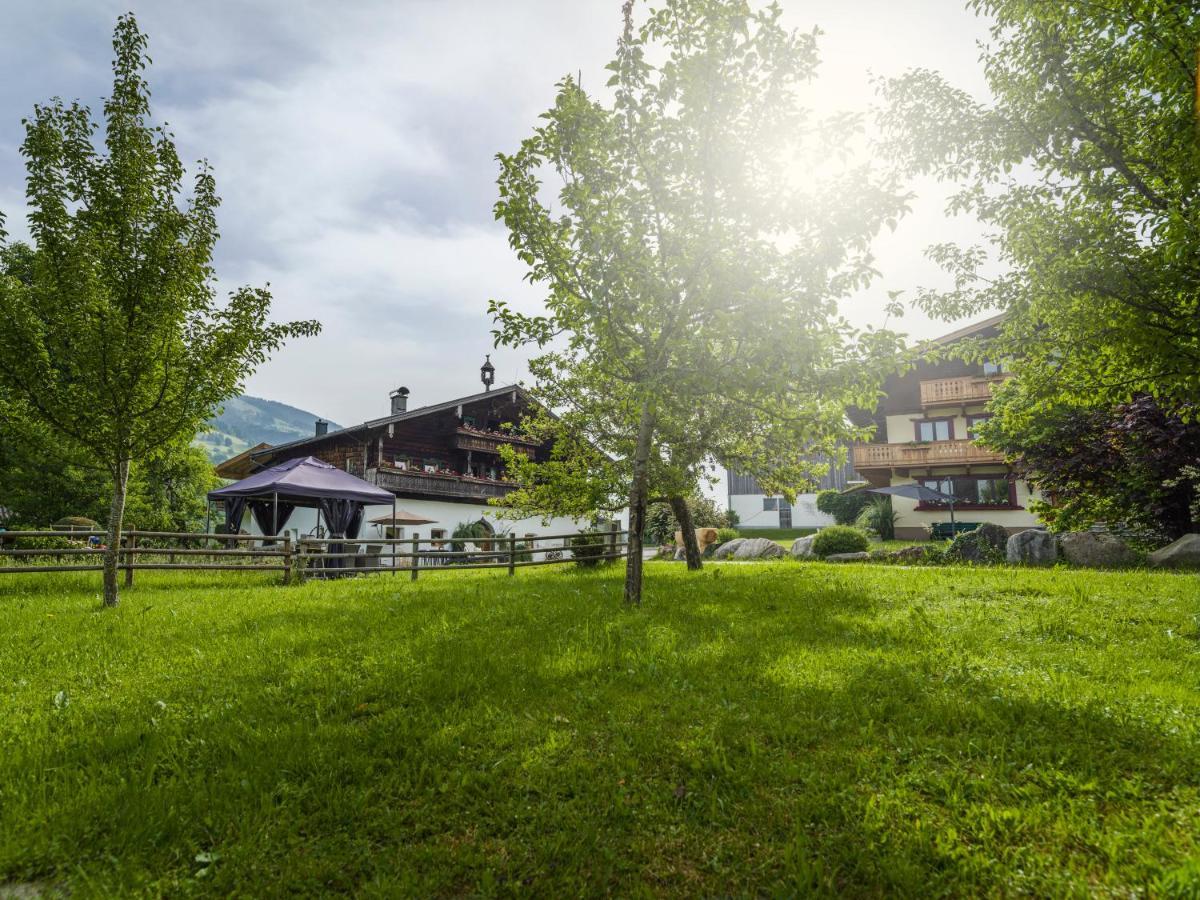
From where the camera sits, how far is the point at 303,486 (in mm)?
18766

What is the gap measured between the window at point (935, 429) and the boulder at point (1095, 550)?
56.4 feet

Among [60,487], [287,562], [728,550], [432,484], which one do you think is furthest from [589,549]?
[60,487]

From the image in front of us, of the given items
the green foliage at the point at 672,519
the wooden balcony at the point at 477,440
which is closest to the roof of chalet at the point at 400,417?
the wooden balcony at the point at 477,440

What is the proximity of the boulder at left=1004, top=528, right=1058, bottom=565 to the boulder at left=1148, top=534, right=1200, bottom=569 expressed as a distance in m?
2.11

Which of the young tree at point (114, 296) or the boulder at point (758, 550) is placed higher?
the young tree at point (114, 296)

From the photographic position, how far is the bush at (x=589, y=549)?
18.3 metres

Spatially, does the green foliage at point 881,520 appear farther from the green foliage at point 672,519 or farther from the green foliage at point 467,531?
the green foliage at point 467,531

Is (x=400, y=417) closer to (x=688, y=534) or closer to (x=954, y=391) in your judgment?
(x=688, y=534)

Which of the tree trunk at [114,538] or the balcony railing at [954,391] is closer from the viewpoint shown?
the tree trunk at [114,538]

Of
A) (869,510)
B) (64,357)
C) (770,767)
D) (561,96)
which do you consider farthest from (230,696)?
(869,510)

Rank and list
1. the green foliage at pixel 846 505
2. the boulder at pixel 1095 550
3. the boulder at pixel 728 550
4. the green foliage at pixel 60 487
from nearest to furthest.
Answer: the boulder at pixel 1095 550 < the green foliage at pixel 60 487 < the boulder at pixel 728 550 < the green foliage at pixel 846 505

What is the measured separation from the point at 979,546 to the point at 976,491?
622 inches

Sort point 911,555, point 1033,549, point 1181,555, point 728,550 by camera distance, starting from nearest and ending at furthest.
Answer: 1. point 1181,555
2. point 1033,549
3. point 911,555
4. point 728,550

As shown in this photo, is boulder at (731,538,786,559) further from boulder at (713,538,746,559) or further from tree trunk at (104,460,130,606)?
tree trunk at (104,460,130,606)
